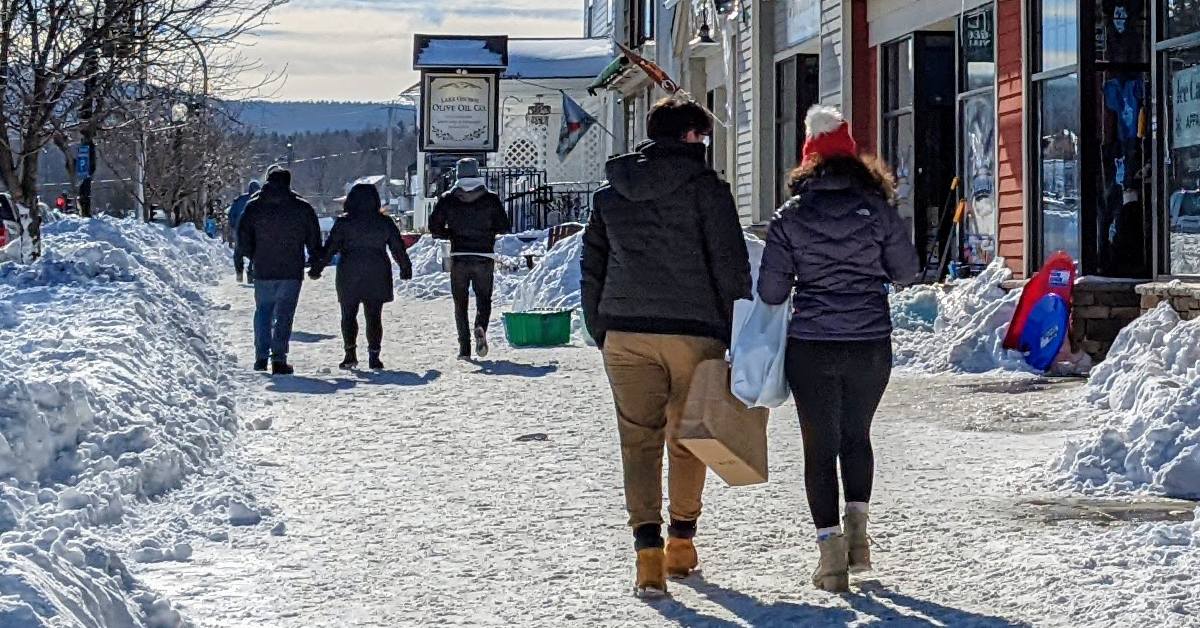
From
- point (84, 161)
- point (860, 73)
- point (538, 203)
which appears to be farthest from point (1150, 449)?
point (538, 203)

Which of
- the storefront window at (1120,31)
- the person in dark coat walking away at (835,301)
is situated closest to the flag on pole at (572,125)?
the storefront window at (1120,31)

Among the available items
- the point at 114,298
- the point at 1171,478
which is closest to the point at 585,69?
the point at 114,298

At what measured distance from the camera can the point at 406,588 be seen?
21.6 ft

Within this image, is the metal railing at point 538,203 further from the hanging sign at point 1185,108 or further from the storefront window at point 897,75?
the hanging sign at point 1185,108

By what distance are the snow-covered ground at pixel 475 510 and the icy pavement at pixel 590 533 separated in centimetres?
2

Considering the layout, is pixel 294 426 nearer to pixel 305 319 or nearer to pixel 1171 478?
pixel 1171 478

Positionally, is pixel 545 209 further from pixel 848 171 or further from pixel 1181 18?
pixel 848 171

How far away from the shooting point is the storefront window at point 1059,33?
1477 cm

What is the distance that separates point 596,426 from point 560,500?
285 centimetres

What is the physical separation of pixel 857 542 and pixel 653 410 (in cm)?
86

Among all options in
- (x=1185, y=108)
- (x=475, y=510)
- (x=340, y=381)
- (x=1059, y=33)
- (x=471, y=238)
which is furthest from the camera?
(x=471, y=238)

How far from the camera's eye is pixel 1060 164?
15312 mm

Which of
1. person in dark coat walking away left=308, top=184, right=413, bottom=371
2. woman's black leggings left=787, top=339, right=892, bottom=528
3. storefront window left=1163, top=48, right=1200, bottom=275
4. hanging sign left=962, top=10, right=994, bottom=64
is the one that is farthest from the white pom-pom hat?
hanging sign left=962, top=10, right=994, bottom=64

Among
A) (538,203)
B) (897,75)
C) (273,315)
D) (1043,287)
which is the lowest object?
(273,315)
